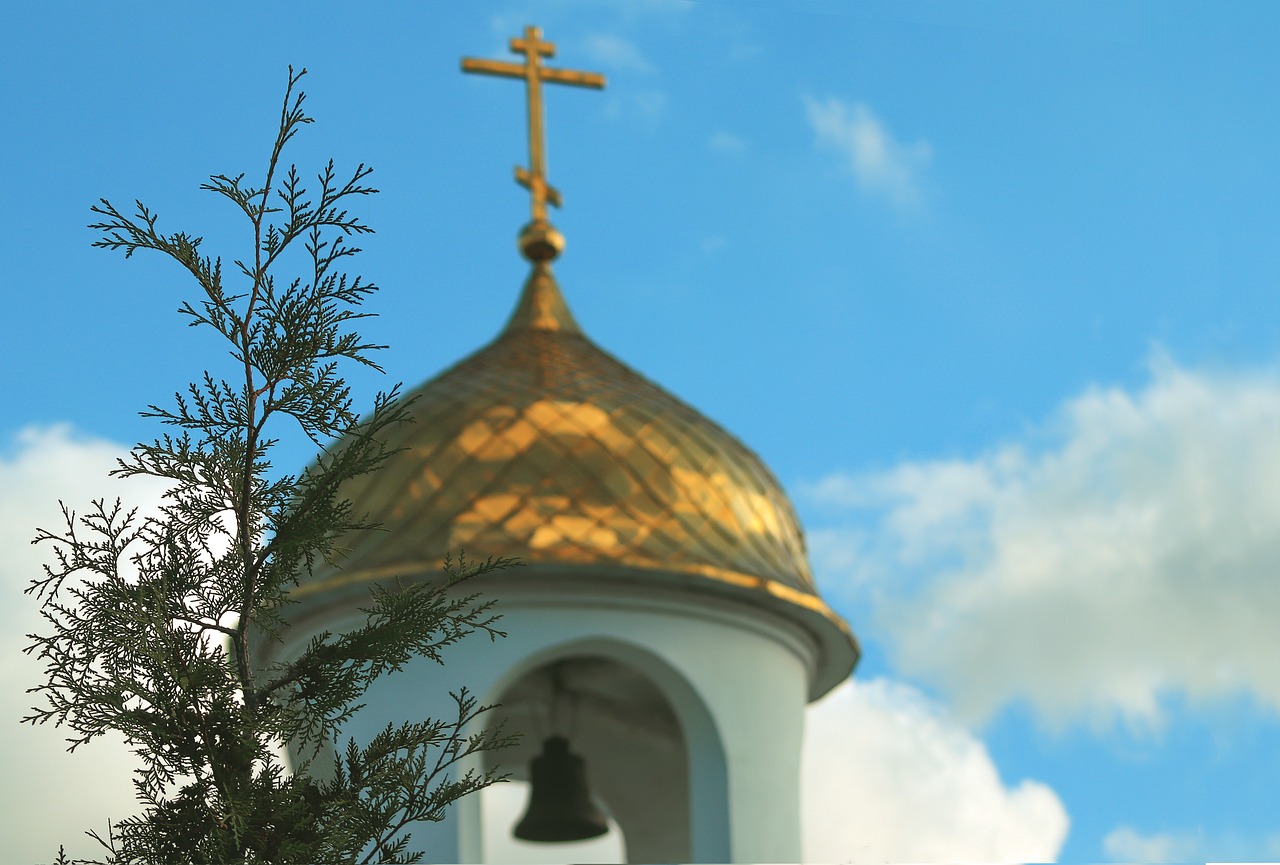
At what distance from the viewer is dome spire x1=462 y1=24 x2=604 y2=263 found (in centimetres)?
1222

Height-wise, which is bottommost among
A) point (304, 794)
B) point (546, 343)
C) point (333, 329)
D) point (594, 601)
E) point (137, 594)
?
point (304, 794)

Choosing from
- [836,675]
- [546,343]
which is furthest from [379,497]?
[836,675]

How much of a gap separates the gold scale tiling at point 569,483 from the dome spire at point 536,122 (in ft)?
3.48

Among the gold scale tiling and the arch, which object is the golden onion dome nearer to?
the gold scale tiling

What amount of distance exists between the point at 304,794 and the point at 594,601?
4.99 meters

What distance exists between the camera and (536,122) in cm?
1274

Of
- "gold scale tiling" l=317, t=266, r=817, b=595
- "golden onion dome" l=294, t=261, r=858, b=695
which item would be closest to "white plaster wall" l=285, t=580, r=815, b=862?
"golden onion dome" l=294, t=261, r=858, b=695

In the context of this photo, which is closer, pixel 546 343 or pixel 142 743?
pixel 142 743

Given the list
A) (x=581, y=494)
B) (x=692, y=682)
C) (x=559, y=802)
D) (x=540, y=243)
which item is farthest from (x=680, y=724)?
(x=540, y=243)

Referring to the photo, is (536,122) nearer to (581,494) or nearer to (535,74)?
(535,74)

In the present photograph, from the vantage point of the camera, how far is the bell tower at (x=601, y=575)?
10.0m

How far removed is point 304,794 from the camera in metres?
5.20

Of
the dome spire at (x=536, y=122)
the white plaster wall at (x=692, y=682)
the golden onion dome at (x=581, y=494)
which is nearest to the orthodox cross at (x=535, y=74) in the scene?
the dome spire at (x=536, y=122)

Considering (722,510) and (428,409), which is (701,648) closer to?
(722,510)
